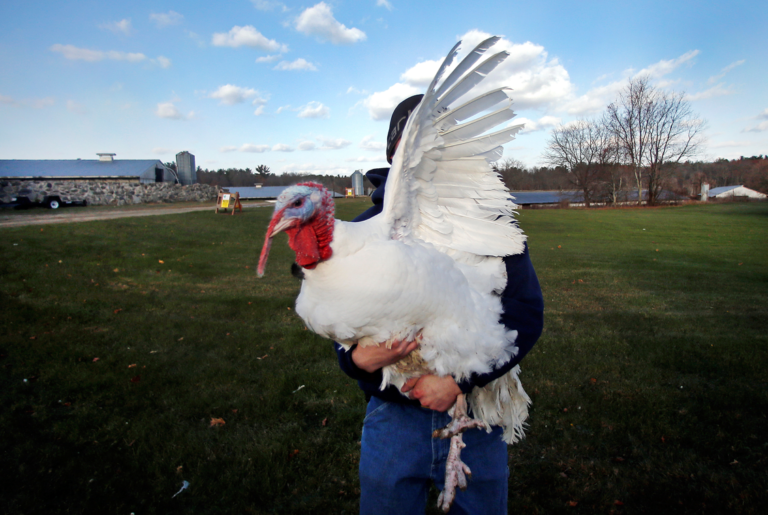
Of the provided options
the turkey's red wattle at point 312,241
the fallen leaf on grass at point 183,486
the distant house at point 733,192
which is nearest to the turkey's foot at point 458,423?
the turkey's red wattle at point 312,241

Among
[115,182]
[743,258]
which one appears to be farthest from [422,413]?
[115,182]

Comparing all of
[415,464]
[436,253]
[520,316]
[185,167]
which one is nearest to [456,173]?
[436,253]

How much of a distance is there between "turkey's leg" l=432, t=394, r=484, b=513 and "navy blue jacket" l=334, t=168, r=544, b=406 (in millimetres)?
150

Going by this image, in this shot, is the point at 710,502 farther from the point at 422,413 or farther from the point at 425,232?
the point at 425,232

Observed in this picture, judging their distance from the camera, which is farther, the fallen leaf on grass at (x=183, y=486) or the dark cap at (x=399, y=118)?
the fallen leaf on grass at (x=183, y=486)

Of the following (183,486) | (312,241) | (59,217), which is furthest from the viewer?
(59,217)

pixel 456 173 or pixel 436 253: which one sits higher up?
pixel 456 173

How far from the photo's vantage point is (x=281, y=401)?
4.63 meters

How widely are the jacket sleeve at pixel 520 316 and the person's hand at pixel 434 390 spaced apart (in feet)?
0.20

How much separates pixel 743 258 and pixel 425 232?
53.5 feet

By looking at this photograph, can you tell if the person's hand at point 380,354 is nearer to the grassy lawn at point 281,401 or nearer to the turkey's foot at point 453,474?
the turkey's foot at point 453,474

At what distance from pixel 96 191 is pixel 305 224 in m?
35.6

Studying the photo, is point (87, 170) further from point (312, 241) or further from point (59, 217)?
point (312, 241)

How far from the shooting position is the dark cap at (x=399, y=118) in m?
2.40
